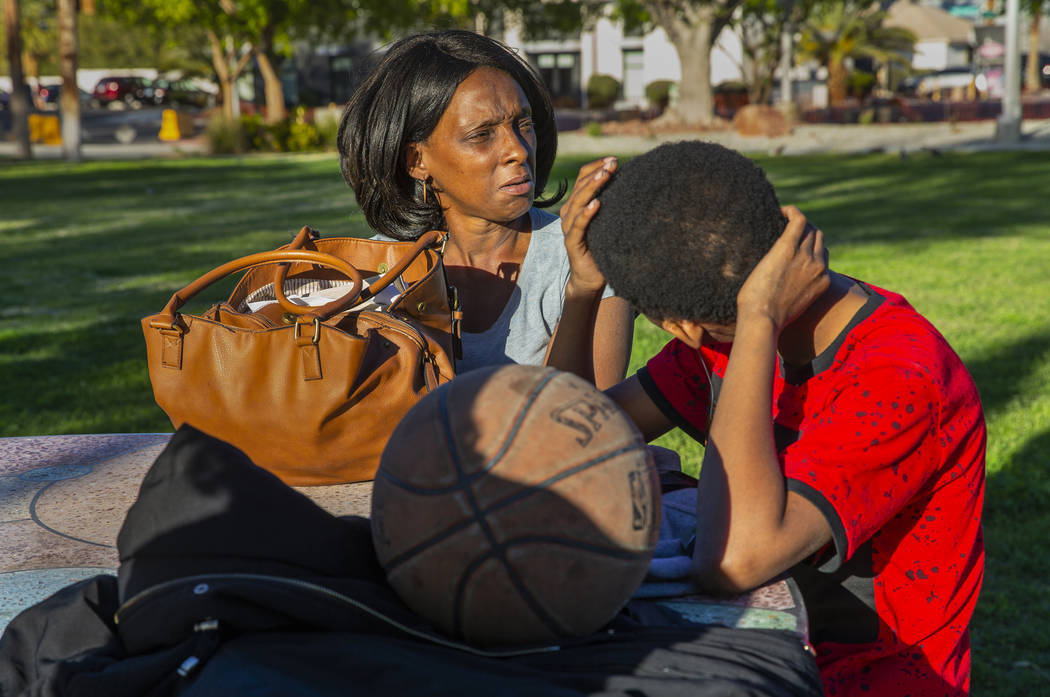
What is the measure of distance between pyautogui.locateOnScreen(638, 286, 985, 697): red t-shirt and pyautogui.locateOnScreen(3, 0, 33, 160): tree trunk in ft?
92.6

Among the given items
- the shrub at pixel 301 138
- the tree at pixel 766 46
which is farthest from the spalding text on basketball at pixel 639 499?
the tree at pixel 766 46

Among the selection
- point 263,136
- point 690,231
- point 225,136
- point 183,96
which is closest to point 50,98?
point 183,96

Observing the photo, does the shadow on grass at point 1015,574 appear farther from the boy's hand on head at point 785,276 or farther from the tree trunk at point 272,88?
the tree trunk at point 272,88

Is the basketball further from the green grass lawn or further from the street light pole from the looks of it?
the street light pole

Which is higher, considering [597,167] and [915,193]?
[597,167]

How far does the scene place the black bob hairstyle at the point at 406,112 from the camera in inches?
137

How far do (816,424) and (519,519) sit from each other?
0.63 meters

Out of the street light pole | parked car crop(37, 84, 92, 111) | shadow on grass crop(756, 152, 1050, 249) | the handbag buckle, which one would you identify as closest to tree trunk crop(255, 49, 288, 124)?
shadow on grass crop(756, 152, 1050, 249)

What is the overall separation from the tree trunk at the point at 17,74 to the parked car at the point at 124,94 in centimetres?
2899

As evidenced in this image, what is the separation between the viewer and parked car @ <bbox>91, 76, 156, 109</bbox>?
56375 millimetres

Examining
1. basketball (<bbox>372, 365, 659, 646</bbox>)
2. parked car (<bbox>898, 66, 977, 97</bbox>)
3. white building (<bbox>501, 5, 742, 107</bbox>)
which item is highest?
white building (<bbox>501, 5, 742, 107</bbox>)

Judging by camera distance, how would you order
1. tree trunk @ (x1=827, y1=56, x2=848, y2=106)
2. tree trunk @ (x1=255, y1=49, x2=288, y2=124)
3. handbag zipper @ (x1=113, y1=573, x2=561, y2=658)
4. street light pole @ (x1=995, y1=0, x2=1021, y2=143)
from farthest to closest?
tree trunk @ (x1=827, y1=56, x2=848, y2=106)
tree trunk @ (x1=255, y1=49, x2=288, y2=124)
street light pole @ (x1=995, y1=0, x2=1021, y2=143)
handbag zipper @ (x1=113, y1=573, x2=561, y2=658)

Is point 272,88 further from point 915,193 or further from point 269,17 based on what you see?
point 915,193

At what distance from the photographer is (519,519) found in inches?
70.1
